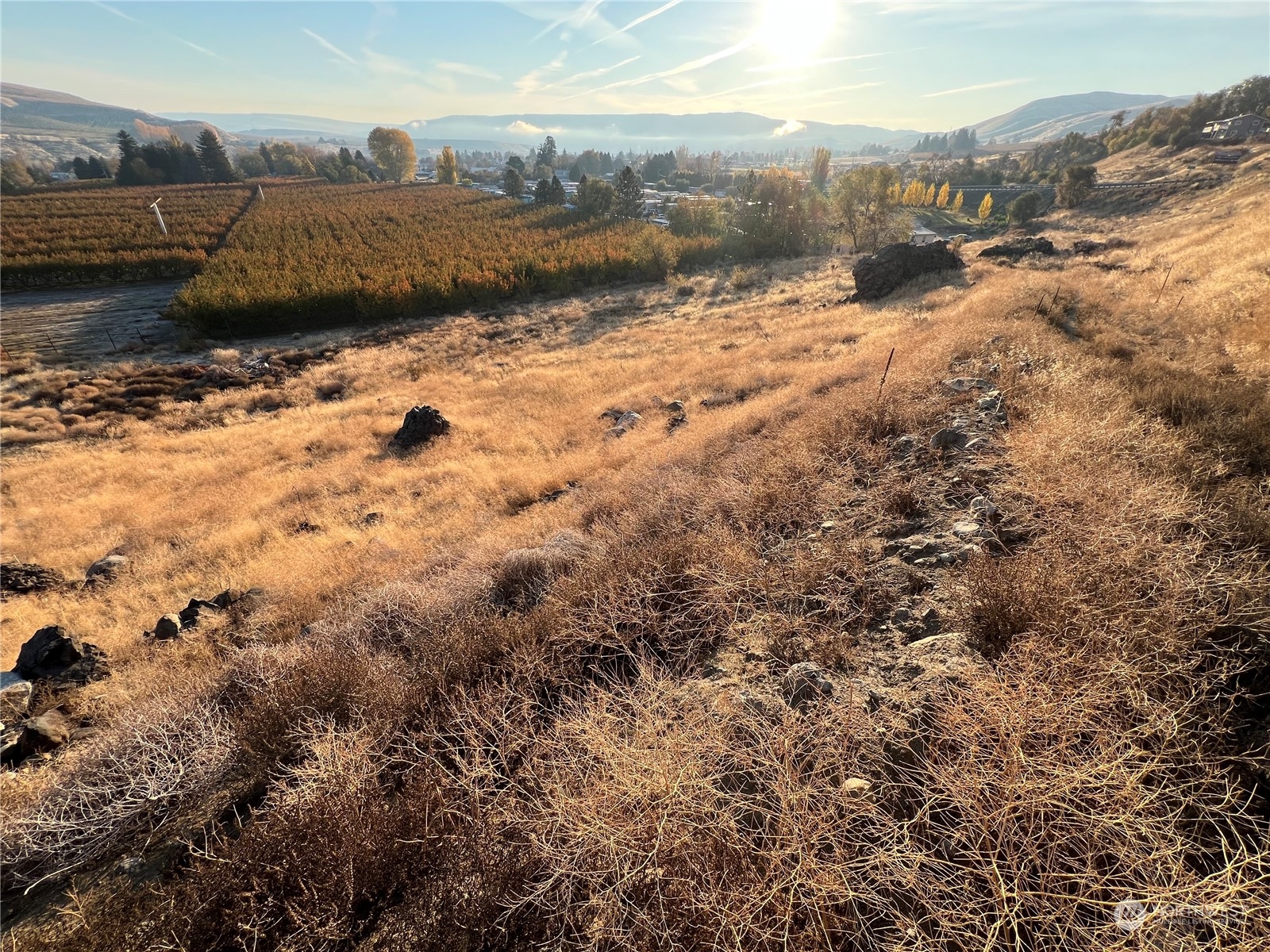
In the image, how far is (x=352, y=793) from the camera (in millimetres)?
3137

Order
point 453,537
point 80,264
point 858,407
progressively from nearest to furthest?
point 858,407 < point 453,537 < point 80,264

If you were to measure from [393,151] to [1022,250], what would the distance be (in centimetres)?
12814

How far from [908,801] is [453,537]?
26.9 ft

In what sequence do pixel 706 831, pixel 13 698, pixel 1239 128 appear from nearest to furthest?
pixel 706 831 < pixel 13 698 < pixel 1239 128

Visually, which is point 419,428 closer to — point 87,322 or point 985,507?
point 985,507

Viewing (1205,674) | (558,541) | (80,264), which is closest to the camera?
(1205,674)

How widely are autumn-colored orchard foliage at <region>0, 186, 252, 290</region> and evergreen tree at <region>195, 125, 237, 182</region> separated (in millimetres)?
27629

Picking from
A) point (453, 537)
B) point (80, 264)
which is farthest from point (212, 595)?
point (80, 264)

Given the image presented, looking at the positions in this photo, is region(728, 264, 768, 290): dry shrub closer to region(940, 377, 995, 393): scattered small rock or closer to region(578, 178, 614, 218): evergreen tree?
region(578, 178, 614, 218): evergreen tree

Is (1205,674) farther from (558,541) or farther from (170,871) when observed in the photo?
(170,871)

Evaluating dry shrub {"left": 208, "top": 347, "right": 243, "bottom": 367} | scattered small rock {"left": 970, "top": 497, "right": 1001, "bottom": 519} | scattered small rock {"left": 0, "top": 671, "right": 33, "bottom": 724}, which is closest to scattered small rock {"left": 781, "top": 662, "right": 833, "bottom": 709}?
scattered small rock {"left": 970, "top": 497, "right": 1001, "bottom": 519}

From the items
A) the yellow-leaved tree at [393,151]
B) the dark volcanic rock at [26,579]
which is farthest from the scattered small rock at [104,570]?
the yellow-leaved tree at [393,151]

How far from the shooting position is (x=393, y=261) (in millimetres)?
40562

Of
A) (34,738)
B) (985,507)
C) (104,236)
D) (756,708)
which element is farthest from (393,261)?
(756,708)
